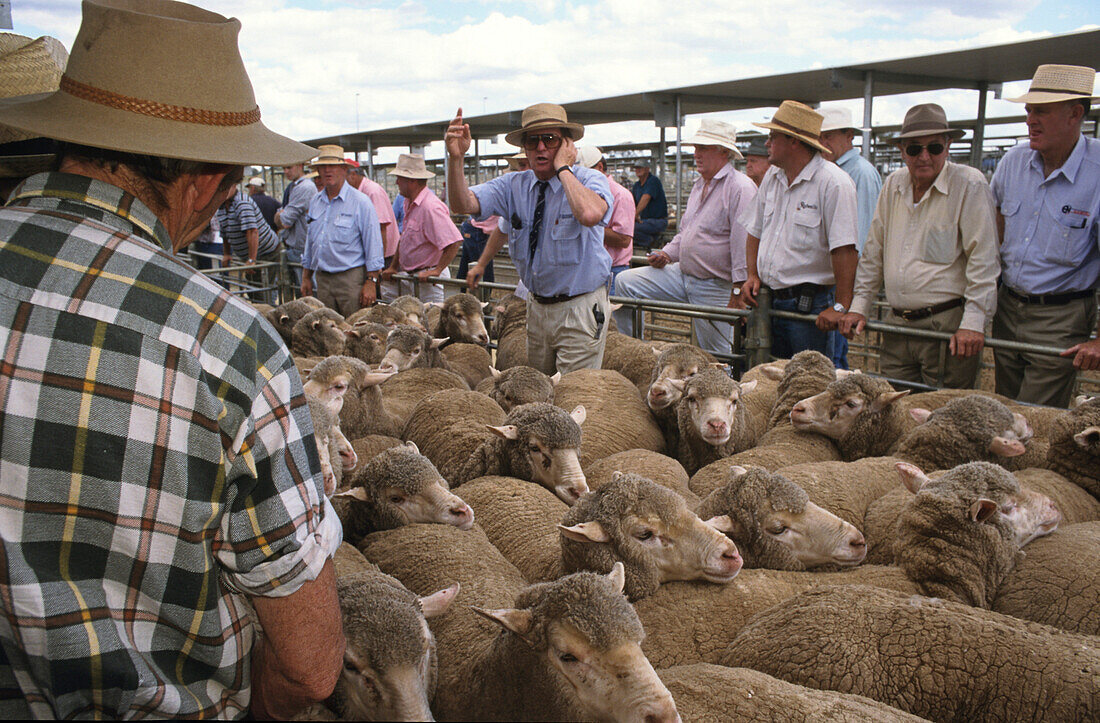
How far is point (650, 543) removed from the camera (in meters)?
2.60

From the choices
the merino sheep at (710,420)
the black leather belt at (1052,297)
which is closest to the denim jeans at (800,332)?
the merino sheep at (710,420)

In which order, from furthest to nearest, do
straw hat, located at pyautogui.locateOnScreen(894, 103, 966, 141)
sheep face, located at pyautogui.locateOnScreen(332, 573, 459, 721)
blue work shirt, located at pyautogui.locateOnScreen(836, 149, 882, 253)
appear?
blue work shirt, located at pyautogui.locateOnScreen(836, 149, 882, 253), straw hat, located at pyautogui.locateOnScreen(894, 103, 966, 141), sheep face, located at pyautogui.locateOnScreen(332, 573, 459, 721)

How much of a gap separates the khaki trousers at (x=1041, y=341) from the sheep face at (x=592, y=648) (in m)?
3.37

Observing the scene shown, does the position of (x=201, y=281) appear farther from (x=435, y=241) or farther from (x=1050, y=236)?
(x=435, y=241)

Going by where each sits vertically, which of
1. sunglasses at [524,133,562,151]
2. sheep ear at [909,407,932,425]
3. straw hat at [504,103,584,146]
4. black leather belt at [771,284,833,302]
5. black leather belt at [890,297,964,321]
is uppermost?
straw hat at [504,103,584,146]

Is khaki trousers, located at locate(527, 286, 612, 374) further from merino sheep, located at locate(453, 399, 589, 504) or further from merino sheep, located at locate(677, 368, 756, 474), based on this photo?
merino sheep, located at locate(453, 399, 589, 504)

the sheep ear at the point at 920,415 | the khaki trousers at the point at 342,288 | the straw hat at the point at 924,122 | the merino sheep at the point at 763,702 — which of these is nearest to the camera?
the merino sheep at the point at 763,702

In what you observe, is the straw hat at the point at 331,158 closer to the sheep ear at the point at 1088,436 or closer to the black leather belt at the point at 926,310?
the black leather belt at the point at 926,310

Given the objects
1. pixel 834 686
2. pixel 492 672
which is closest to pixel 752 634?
pixel 834 686

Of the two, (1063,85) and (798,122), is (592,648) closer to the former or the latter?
(798,122)

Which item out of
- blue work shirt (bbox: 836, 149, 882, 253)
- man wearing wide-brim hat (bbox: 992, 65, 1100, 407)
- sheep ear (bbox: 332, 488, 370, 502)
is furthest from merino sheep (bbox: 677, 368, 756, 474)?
blue work shirt (bbox: 836, 149, 882, 253)

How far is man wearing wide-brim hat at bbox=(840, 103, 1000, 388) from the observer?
A: 14.5 ft

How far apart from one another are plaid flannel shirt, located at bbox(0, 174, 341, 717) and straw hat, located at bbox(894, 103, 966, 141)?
430 centimetres

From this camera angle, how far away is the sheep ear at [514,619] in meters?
1.96
